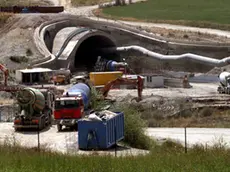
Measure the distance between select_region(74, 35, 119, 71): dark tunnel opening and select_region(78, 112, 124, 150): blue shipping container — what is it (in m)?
42.7

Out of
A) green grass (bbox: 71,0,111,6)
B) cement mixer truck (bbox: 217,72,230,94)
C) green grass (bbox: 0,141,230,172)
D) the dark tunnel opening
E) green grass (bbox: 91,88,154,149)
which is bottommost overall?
the dark tunnel opening

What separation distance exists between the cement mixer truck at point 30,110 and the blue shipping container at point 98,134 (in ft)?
19.1

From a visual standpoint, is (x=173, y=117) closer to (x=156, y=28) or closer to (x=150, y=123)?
(x=150, y=123)

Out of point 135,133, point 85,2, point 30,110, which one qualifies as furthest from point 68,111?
point 85,2

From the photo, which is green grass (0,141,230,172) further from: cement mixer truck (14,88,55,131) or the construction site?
cement mixer truck (14,88,55,131)

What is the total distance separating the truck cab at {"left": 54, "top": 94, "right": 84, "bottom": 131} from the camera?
111 feet

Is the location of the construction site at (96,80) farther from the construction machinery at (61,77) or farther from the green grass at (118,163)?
the green grass at (118,163)

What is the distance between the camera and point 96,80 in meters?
54.5

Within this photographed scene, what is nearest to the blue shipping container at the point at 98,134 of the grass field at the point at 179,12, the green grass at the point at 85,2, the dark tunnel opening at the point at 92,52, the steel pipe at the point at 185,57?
the steel pipe at the point at 185,57

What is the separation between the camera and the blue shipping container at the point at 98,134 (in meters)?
27.9

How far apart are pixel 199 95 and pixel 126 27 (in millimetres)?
25348

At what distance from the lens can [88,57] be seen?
76.1 metres

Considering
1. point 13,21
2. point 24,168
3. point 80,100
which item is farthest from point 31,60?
point 24,168

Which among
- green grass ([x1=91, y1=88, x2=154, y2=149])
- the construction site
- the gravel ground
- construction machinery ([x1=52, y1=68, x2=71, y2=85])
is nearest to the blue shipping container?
the construction site
